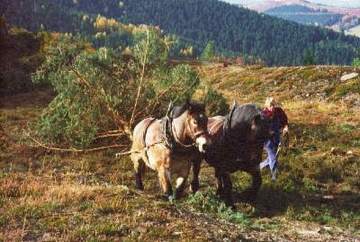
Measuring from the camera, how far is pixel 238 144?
547 inches

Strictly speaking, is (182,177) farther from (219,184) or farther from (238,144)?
(238,144)

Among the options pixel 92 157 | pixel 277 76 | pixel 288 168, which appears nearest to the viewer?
pixel 288 168

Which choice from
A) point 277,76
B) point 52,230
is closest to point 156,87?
point 52,230

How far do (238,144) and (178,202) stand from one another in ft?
7.31

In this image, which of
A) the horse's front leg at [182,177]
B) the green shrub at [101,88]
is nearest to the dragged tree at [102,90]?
the green shrub at [101,88]

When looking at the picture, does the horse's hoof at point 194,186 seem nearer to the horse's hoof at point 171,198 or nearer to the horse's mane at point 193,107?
the horse's hoof at point 171,198

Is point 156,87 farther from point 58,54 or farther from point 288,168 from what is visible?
point 288,168

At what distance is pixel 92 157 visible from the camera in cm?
Answer: 2227

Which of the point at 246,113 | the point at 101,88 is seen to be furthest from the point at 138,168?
the point at 101,88

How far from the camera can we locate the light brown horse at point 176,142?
39.8 ft

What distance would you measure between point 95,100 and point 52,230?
13745 millimetres

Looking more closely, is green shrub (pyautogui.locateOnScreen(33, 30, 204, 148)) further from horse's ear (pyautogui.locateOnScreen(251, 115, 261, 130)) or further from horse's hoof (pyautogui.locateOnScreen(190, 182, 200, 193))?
horse's ear (pyautogui.locateOnScreen(251, 115, 261, 130))

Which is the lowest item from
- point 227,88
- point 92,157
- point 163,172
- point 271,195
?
point 227,88

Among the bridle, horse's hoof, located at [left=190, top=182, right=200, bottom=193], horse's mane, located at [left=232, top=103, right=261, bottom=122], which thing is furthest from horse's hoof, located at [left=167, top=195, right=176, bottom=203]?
horse's mane, located at [left=232, top=103, right=261, bottom=122]
